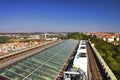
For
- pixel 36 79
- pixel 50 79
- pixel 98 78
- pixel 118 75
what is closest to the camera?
pixel 36 79

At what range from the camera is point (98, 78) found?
490 inches

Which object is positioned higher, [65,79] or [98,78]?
[65,79]

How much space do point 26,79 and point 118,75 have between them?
60.3 feet

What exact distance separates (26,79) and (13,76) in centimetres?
55

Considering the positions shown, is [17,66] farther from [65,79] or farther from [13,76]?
[65,79]

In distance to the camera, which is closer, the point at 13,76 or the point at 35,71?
→ the point at 13,76

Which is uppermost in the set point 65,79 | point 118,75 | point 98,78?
point 65,79

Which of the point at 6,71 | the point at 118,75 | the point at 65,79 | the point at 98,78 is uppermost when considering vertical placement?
the point at 6,71

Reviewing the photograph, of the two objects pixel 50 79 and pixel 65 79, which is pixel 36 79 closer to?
pixel 50 79

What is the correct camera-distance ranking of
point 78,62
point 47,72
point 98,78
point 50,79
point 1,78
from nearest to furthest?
point 1,78, point 50,79, point 47,72, point 78,62, point 98,78

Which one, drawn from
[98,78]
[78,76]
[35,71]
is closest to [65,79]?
[78,76]

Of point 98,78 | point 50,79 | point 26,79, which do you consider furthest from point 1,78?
point 98,78

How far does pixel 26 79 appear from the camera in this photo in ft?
25.8

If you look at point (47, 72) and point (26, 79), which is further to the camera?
point (47, 72)
